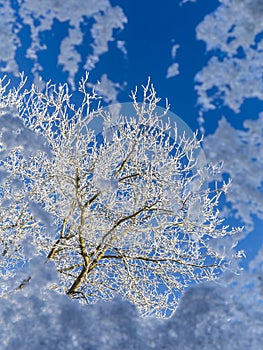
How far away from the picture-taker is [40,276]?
250 cm

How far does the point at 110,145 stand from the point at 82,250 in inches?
88.8

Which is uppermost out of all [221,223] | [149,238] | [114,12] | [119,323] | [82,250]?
[221,223]

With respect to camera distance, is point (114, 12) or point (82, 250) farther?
point (82, 250)

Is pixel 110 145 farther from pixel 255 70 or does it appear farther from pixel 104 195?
pixel 255 70

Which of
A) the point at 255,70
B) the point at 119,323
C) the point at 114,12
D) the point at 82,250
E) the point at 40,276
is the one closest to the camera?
the point at 119,323

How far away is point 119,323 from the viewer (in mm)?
2139

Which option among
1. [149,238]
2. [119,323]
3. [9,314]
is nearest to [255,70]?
[119,323]

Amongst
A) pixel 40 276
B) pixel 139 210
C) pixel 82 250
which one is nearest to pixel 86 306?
pixel 40 276

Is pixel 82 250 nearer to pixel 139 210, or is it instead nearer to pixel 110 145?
pixel 139 210

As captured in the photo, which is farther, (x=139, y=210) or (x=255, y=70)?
(x=139, y=210)

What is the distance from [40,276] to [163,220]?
4601 millimetres

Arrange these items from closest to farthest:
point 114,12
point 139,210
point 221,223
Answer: point 114,12 < point 139,210 < point 221,223

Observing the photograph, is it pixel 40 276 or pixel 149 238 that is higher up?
pixel 149 238

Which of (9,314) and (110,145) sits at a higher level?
(110,145)
